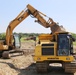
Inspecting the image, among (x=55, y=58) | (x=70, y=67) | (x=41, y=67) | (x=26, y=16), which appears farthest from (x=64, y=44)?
(x=26, y=16)

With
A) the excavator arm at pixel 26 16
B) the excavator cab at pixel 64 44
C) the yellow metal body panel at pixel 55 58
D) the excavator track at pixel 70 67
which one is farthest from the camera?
the excavator arm at pixel 26 16

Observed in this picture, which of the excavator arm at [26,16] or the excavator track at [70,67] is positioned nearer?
the excavator track at [70,67]

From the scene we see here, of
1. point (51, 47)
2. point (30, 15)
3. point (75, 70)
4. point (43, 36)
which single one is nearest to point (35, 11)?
point (30, 15)

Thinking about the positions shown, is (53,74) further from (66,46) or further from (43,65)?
(66,46)

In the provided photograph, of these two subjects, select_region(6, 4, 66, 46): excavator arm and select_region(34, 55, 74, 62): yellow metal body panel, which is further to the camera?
select_region(6, 4, 66, 46): excavator arm

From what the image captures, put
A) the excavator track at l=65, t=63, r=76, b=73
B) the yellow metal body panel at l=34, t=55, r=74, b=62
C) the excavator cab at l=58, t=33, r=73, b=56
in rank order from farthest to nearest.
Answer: the excavator cab at l=58, t=33, r=73, b=56, the yellow metal body panel at l=34, t=55, r=74, b=62, the excavator track at l=65, t=63, r=76, b=73

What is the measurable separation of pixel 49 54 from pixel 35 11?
25.9 feet

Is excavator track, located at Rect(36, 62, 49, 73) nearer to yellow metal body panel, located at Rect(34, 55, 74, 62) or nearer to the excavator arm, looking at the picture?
yellow metal body panel, located at Rect(34, 55, 74, 62)

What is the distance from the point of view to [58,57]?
51.9 feet

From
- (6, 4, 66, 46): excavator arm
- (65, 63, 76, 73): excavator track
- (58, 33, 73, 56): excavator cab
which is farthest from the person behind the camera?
(6, 4, 66, 46): excavator arm

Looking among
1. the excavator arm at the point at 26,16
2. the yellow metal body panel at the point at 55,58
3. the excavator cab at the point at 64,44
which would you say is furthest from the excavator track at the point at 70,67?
the excavator arm at the point at 26,16

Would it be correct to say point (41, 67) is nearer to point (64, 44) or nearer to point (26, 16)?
point (64, 44)

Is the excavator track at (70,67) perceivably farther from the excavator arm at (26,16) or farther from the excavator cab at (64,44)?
the excavator arm at (26,16)

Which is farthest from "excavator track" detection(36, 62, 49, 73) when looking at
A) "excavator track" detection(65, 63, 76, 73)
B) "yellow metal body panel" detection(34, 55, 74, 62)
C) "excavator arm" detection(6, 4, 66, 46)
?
"excavator arm" detection(6, 4, 66, 46)
